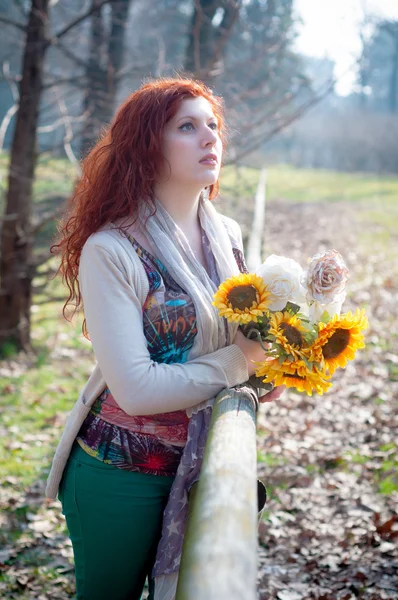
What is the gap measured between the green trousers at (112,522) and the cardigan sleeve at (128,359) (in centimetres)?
30

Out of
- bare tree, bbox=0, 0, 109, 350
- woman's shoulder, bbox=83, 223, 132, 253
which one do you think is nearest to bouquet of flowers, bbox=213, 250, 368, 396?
woman's shoulder, bbox=83, 223, 132, 253

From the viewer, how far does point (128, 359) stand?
206 cm

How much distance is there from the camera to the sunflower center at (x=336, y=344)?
2169 mm

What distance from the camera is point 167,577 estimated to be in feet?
7.23

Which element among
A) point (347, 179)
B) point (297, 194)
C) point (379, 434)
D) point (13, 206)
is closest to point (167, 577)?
point (379, 434)

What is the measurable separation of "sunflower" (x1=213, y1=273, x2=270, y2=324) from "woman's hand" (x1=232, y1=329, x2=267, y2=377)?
0.12 m

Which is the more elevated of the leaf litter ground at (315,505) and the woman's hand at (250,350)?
the woman's hand at (250,350)

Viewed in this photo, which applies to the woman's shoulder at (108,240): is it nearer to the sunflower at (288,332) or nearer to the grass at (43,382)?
the sunflower at (288,332)

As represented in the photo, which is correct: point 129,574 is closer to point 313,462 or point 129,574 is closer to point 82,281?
point 82,281

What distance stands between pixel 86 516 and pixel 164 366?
0.59 m

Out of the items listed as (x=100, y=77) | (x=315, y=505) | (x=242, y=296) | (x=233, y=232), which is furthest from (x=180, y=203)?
(x=100, y=77)

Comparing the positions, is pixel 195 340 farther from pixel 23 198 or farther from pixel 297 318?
pixel 23 198

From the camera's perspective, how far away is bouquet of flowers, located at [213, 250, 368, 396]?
2.13m

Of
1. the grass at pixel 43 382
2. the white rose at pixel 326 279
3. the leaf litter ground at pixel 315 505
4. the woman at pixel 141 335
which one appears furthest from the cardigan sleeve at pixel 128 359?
the leaf litter ground at pixel 315 505
